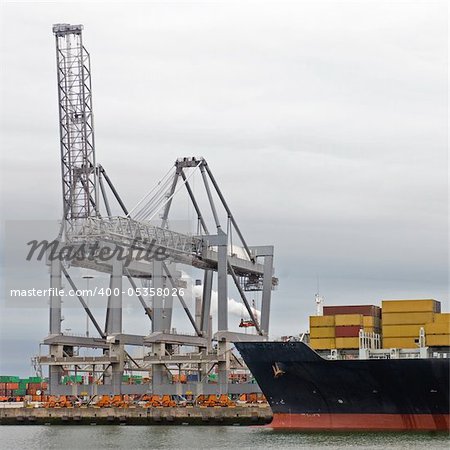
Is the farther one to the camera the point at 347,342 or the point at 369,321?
the point at 369,321

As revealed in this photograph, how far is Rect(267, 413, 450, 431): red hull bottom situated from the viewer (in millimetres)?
52688

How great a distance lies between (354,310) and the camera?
56.5 meters

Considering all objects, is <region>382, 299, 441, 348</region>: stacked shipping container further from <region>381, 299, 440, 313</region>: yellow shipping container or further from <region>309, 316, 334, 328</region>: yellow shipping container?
<region>309, 316, 334, 328</region>: yellow shipping container

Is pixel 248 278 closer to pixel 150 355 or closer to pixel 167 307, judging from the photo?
pixel 167 307

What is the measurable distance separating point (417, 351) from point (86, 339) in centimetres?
2904

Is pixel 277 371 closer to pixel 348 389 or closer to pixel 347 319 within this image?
pixel 348 389

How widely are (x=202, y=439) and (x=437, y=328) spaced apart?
1250cm

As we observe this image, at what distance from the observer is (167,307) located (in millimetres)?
77062

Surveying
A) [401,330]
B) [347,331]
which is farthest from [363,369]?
[401,330]

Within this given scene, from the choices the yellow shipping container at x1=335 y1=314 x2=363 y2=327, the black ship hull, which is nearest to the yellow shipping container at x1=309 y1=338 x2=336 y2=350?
the yellow shipping container at x1=335 y1=314 x2=363 y2=327

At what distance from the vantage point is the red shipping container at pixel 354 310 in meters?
56.3

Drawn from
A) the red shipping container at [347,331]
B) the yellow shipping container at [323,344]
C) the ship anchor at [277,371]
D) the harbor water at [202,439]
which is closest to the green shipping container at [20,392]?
the harbor water at [202,439]

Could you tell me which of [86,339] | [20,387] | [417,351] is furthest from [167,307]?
[20,387]

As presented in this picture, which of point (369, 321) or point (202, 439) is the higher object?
point (369, 321)
